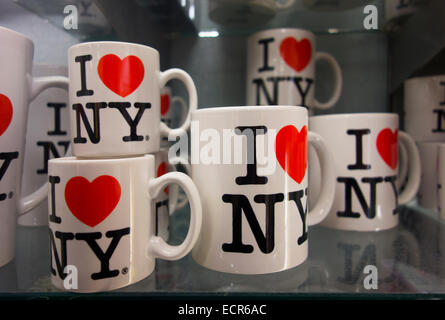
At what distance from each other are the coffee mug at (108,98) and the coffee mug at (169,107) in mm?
129

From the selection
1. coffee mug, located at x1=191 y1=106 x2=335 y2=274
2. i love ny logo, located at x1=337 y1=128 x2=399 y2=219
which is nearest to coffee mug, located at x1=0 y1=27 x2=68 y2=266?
coffee mug, located at x1=191 y1=106 x2=335 y2=274

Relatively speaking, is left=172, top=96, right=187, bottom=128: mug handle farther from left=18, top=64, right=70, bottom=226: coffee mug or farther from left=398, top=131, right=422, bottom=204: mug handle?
left=398, top=131, right=422, bottom=204: mug handle

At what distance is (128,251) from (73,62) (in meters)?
0.24

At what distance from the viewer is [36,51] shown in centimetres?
51

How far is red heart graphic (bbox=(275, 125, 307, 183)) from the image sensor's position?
412 mm

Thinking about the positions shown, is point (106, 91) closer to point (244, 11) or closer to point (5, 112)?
point (5, 112)

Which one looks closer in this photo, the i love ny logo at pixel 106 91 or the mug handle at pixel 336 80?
the i love ny logo at pixel 106 91

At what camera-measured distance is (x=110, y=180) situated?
1.23 feet

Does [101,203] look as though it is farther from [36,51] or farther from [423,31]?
[423,31]

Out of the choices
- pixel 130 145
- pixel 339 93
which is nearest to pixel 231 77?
pixel 339 93

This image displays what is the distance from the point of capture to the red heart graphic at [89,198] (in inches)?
14.6

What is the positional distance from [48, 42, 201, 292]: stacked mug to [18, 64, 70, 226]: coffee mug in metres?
0.10

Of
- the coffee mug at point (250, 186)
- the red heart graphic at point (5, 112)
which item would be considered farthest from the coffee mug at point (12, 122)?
the coffee mug at point (250, 186)

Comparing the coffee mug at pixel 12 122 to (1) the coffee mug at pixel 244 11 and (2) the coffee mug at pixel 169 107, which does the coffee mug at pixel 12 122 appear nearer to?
(2) the coffee mug at pixel 169 107
